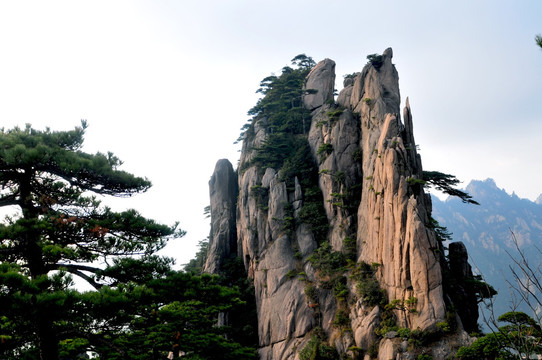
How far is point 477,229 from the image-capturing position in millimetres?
185250

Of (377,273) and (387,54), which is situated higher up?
(387,54)

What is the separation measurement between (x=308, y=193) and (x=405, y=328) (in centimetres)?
1424

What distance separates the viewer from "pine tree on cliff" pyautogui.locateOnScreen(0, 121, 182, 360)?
7.46 meters

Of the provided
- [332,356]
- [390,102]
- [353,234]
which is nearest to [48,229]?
[332,356]

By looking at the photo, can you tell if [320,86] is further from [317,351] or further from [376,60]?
[317,351]

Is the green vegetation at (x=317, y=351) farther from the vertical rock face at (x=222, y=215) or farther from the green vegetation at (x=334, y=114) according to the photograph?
the green vegetation at (x=334, y=114)

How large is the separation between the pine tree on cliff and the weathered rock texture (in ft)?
56.9

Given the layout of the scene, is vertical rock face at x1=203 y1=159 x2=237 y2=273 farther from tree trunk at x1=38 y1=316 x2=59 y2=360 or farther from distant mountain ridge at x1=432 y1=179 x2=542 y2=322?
distant mountain ridge at x1=432 y1=179 x2=542 y2=322

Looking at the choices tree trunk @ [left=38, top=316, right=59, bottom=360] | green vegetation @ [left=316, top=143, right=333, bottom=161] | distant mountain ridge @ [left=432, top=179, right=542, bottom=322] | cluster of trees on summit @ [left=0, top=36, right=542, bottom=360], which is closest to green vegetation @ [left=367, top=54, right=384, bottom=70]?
green vegetation @ [left=316, top=143, right=333, bottom=161]

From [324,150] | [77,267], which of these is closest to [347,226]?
[324,150]

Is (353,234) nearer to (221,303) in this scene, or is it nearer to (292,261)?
(292,261)

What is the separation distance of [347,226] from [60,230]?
23.9 metres

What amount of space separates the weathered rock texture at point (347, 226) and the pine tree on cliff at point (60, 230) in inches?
683

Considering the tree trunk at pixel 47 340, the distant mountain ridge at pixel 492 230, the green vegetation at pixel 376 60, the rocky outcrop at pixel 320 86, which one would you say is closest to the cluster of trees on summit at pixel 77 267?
the tree trunk at pixel 47 340
